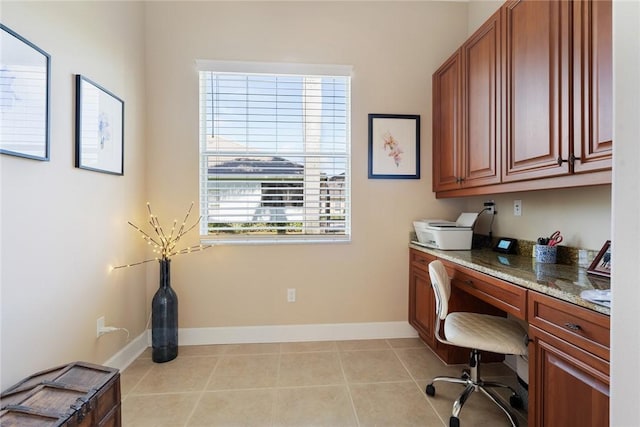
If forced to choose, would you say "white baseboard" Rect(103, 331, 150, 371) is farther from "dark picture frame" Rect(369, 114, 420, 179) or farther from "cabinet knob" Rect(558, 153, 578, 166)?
"cabinet knob" Rect(558, 153, 578, 166)

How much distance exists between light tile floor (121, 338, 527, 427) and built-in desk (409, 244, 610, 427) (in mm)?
586

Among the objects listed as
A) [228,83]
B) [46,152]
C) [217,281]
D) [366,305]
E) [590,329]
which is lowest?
[366,305]

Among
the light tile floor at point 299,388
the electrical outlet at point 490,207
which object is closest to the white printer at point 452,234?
the electrical outlet at point 490,207

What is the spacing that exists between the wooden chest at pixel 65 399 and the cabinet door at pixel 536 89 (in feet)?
7.54

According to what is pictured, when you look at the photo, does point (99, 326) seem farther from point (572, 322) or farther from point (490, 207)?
point (490, 207)

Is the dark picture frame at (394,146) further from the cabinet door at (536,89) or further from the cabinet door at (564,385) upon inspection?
the cabinet door at (564,385)

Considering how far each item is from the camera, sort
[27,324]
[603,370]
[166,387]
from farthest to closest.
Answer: [166,387], [27,324], [603,370]

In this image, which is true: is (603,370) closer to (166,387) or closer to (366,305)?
(366,305)

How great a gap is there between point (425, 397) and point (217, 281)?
70.9 inches

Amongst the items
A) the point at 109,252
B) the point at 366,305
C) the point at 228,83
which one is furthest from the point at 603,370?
the point at 228,83

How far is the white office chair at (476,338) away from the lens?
4.74 ft

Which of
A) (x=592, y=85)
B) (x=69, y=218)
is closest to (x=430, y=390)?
(x=592, y=85)

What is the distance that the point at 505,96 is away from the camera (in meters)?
1.71

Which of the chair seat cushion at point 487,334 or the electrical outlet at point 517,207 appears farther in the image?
the electrical outlet at point 517,207
